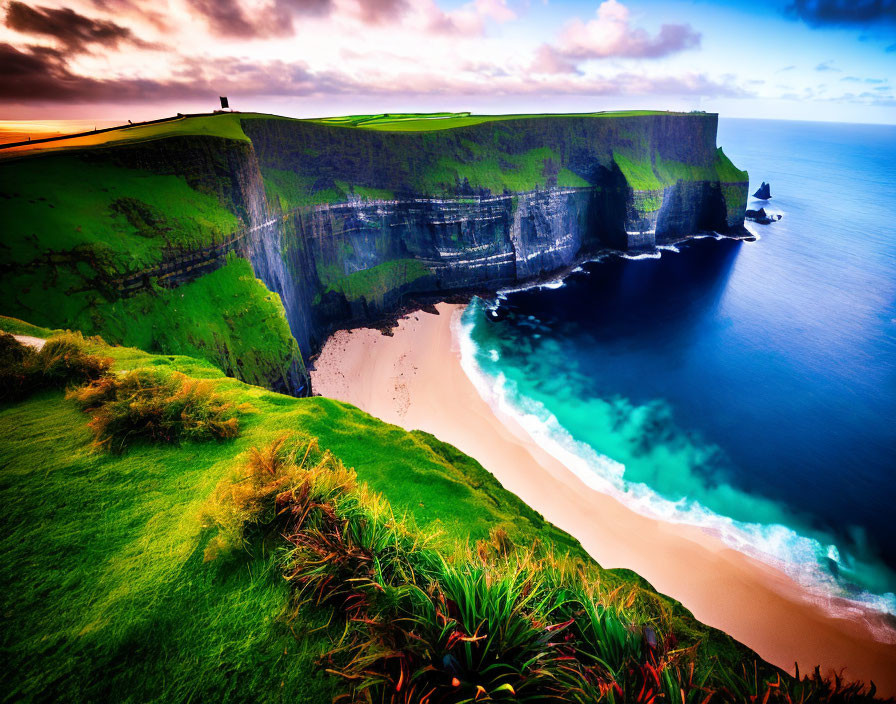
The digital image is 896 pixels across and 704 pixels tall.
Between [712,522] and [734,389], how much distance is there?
13.3 meters

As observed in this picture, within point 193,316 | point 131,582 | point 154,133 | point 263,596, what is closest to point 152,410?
point 131,582

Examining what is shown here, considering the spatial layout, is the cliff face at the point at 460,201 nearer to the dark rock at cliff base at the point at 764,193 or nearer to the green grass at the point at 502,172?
the green grass at the point at 502,172

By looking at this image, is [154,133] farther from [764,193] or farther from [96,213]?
[764,193]

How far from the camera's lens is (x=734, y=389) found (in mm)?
27734

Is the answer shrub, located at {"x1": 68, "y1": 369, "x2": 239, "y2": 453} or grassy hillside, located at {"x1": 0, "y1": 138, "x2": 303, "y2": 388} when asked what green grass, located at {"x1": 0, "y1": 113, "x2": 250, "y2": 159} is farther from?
shrub, located at {"x1": 68, "y1": 369, "x2": 239, "y2": 453}

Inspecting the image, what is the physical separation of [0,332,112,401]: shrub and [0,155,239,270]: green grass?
1062 cm

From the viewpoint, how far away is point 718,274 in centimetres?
4784

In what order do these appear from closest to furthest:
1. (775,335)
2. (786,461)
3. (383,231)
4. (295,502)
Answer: (295,502)
(786,461)
(775,335)
(383,231)

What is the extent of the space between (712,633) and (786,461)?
21076 millimetres

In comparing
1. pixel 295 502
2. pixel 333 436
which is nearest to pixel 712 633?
pixel 295 502

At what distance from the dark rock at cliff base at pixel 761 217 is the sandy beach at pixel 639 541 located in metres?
70.1

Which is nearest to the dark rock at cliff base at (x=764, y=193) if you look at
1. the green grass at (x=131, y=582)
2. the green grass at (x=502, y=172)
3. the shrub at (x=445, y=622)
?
the green grass at (x=502, y=172)

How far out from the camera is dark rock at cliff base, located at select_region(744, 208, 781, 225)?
66.9 metres

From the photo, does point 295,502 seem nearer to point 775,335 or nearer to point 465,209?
point 465,209
